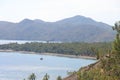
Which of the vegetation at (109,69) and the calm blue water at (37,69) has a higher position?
the vegetation at (109,69)

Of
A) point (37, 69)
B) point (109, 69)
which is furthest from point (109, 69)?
point (37, 69)

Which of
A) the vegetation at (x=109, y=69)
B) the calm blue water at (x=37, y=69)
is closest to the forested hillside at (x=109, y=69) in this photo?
the vegetation at (x=109, y=69)

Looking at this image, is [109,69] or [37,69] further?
[37,69]

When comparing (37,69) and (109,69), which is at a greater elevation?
(109,69)

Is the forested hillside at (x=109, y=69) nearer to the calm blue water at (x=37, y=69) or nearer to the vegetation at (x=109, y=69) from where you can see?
the vegetation at (x=109, y=69)

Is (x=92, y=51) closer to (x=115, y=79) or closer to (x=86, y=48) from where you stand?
(x=86, y=48)

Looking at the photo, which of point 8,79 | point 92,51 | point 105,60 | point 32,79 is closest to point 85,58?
point 92,51

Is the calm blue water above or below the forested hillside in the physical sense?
below

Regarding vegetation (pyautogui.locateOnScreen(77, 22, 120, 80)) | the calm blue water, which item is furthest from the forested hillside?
the calm blue water

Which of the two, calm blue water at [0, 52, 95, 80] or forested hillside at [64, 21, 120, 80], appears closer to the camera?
forested hillside at [64, 21, 120, 80]

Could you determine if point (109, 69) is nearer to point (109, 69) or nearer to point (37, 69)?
point (109, 69)

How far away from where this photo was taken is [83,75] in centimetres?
4566

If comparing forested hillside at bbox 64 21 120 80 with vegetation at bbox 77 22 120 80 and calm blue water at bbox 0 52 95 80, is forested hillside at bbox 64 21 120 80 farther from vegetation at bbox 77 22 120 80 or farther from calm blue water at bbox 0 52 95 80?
calm blue water at bbox 0 52 95 80

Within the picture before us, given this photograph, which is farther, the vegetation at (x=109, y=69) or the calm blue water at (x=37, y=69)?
the calm blue water at (x=37, y=69)
